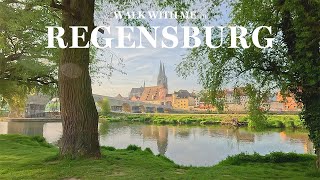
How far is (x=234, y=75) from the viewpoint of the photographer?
1248 cm

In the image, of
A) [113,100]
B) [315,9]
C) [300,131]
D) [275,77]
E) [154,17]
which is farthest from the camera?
[113,100]

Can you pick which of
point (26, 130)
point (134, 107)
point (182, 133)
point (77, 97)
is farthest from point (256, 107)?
point (134, 107)

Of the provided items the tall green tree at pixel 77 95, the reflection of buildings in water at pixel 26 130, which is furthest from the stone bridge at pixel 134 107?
the tall green tree at pixel 77 95

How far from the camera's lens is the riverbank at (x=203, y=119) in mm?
40906

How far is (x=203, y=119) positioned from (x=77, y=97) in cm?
4611

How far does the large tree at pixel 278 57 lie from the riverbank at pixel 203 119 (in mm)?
27237

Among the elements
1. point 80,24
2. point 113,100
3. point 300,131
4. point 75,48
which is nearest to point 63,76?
point 75,48

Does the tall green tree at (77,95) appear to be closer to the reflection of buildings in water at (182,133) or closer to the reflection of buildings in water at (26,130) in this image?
the reflection of buildings in water at (182,133)

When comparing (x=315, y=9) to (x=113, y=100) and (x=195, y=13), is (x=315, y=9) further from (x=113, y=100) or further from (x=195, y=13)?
(x=113, y=100)

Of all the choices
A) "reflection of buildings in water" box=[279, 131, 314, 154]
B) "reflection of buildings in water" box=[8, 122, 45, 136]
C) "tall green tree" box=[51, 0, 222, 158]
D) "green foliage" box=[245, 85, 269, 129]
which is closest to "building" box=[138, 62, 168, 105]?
"reflection of buildings in water" box=[8, 122, 45, 136]

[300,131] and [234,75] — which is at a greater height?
[234,75]

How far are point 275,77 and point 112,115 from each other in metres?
52.5

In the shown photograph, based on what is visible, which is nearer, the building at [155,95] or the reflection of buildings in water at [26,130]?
the reflection of buildings in water at [26,130]

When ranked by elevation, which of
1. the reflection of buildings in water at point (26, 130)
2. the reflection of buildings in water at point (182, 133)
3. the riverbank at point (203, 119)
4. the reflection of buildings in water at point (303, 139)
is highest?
the riverbank at point (203, 119)
